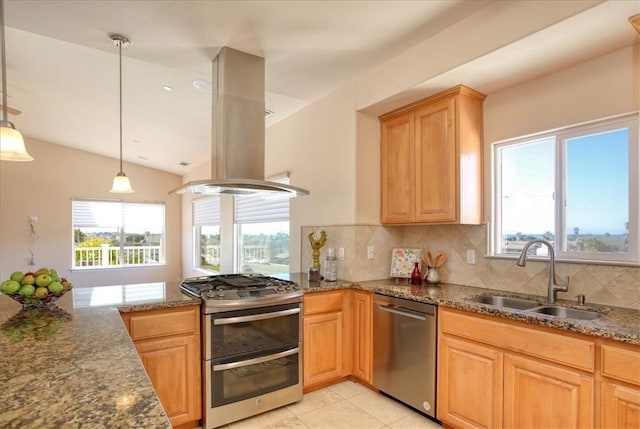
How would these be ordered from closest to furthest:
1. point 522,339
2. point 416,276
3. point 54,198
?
point 522,339 < point 416,276 < point 54,198

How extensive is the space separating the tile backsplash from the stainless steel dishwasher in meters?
0.52

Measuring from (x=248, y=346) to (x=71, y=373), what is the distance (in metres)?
1.46

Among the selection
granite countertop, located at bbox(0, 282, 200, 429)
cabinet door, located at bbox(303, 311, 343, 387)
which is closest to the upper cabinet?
cabinet door, located at bbox(303, 311, 343, 387)

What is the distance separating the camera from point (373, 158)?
326 cm

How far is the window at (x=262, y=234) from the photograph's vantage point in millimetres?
4329

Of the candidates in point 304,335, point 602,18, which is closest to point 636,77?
point 602,18

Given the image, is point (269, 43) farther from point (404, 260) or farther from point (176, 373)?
point (176, 373)

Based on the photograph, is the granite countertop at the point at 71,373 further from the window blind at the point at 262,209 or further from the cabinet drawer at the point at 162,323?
the window blind at the point at 262,209

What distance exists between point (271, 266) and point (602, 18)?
3865 millimetres

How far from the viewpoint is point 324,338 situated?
9.41 feet

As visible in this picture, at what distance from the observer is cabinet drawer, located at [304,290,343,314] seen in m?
2.79

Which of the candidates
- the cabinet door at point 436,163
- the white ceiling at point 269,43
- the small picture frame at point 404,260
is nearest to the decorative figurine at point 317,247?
the small picture frame at point 404,260

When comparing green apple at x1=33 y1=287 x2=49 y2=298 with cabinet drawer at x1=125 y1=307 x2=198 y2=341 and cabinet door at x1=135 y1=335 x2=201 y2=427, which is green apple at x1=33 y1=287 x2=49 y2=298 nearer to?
cabinet drawer at x1=125 y1=307 x2=198 y2=341

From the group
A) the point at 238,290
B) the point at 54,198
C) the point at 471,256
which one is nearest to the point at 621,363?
the point at 471,256
